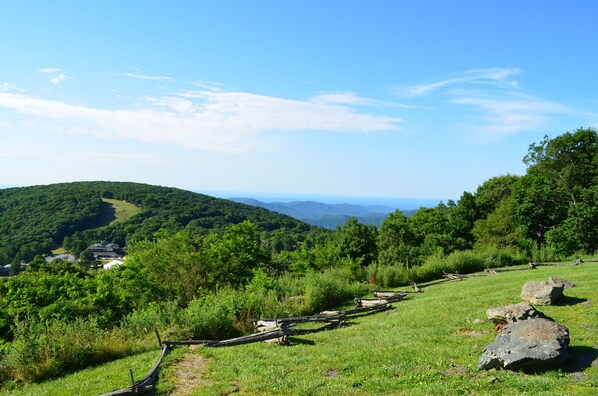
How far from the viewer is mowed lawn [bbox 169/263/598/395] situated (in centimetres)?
812

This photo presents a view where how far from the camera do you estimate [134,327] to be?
→ 15.5 m

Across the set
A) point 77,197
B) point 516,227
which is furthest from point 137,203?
point 516,227

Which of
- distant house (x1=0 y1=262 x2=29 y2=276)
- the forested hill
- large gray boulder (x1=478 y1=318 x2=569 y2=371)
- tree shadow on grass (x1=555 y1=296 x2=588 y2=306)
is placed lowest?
distant house (x1=0 y1=262 x2=29 y2=276)

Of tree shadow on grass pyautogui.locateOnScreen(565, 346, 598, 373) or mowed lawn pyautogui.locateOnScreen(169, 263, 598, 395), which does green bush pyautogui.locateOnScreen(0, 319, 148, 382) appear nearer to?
mowed lawn pyautogui.locateOnScreen(169, 263, 598, 395)

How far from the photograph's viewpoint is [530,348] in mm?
8672

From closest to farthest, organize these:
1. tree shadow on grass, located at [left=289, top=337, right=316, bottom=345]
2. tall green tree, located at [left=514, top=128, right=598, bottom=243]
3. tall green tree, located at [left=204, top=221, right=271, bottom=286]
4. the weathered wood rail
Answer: the weathered wood rail < tree shadow on grass, located at [left=289, top=337, right=316, bottom=345] < tall green tree, located at [left=204, top=221, right=271, bottom=286] < tall green tree, located at [left=514, top=128, right=598, bottom=243]

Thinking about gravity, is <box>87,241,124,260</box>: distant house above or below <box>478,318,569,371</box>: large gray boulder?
below

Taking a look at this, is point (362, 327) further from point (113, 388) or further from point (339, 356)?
point (113, 388)

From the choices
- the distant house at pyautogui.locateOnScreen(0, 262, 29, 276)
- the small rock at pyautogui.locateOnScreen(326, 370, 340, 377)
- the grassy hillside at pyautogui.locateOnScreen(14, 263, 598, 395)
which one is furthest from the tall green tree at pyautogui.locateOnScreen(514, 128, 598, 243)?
the distant house at pyautogui.locateOnScreen(0, 262, 29, 276)

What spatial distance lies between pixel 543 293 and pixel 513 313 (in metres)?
4.67

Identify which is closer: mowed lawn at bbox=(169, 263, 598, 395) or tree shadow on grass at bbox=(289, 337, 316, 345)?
mowed lawn at bbox=(169, 263, 598, 395)

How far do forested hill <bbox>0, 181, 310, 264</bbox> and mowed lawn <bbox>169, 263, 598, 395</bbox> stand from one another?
83.9 meters

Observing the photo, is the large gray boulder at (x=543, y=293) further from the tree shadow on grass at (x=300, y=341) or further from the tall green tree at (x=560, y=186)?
the tall green tree at (x=560, y=186)

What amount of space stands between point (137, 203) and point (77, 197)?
22.4m
